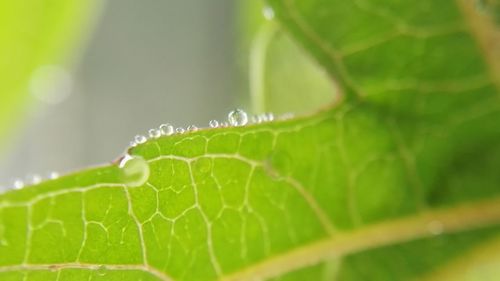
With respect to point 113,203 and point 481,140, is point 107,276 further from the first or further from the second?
point 481,140

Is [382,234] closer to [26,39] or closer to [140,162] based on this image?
[140,162]

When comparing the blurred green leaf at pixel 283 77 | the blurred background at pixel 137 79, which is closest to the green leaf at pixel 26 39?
the blurred green leaf at pixel 283 77

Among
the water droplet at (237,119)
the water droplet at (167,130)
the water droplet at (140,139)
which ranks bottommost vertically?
the water droplet at (140,139)

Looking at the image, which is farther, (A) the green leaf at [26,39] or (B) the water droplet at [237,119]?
(A) the green leaf at [26,39]

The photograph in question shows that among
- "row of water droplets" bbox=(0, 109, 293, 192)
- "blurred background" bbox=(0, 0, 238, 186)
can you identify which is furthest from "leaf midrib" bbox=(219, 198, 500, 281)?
"blurred background" bbox=(0, 0, 238, 186)

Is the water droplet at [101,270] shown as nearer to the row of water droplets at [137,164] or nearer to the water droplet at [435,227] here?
the row of water droplets at [137,164]

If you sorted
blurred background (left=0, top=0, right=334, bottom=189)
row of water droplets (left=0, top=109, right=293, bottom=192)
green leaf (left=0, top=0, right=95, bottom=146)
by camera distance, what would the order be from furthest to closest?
blurred background (left=0, top=0, right=334, bottom=189), green leaf (left=0, top=0, right=95, bottom=146), row of water droplets (left=0, top=109, right=293, bottom=192)

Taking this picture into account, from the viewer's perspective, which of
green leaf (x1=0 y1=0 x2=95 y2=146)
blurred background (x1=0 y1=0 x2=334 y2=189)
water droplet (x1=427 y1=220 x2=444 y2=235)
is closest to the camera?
water droplet (x1=427 y1=220 x2=444 y2=235)

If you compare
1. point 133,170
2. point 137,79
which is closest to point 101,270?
point 133,170

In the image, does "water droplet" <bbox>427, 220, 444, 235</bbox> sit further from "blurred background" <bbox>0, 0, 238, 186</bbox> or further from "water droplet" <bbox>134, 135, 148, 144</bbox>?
"blurred background" <bbox>0, 0, 238, 186</bbox>
